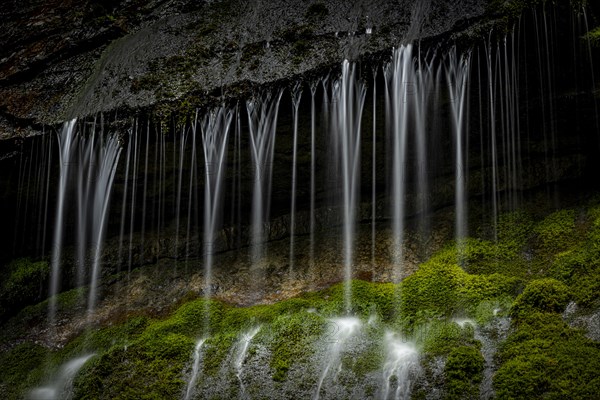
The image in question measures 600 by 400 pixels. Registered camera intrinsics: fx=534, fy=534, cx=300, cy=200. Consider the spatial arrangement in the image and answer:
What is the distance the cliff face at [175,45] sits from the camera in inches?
386

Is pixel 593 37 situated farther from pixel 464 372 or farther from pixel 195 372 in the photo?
pixel 195 372

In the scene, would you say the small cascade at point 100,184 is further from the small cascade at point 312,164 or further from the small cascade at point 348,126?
the small cascade at point 348,126

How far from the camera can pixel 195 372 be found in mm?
7609

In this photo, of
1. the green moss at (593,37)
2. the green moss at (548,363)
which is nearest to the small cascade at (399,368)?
the green moss at (548,363)

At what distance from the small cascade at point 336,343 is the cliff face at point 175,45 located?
4.43 meters

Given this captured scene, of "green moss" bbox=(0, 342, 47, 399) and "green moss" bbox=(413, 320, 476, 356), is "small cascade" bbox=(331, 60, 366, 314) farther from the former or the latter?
"green moss" bbox=(0, 342, 47, 399)

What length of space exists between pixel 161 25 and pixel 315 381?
9281 millimetres

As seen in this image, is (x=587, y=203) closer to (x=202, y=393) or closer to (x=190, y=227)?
(x=202, y=393)

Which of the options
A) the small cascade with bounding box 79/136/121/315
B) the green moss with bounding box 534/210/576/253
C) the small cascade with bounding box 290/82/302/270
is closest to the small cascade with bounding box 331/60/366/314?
the small cascade with bounding box 290/82/302/270

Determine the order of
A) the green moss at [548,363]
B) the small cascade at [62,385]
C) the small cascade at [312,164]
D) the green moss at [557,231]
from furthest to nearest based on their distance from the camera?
the small cascade at [312,164] → the green moss at [557,231] → the small cascade at [62,385] → the green moss at [548,363]

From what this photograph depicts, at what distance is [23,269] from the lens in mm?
11898

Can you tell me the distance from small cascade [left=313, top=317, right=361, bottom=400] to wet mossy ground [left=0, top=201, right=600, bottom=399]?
7 centimetres

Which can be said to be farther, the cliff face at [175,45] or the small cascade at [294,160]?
the cliff face at [175,45]

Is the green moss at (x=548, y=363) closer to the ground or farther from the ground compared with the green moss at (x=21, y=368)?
farther from the ground
